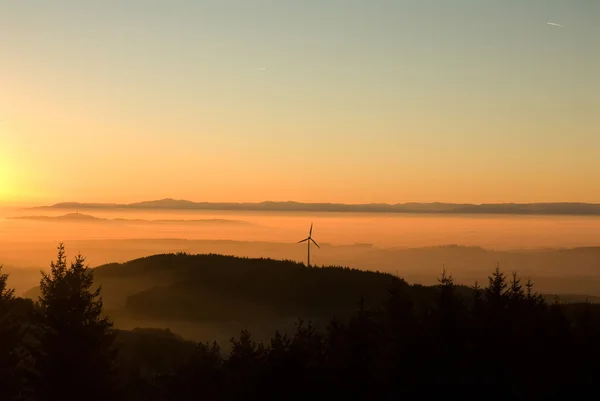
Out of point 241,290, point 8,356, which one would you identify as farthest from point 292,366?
point 241,290

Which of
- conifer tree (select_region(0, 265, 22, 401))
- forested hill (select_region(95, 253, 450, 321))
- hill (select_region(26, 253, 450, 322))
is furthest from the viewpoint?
forested hill (select_region(95, 253, 450, 321))

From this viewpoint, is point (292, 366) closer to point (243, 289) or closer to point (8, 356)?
point (8, 356)

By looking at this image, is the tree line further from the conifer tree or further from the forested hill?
the forested hill

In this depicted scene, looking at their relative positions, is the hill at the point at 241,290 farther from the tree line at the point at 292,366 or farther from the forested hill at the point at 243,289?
the tree line at the point at 292,366

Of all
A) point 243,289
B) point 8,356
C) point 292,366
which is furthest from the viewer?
point 243,289

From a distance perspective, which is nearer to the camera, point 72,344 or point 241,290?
point 72,344

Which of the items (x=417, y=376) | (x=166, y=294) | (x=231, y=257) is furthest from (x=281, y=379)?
(x=231, y=257)

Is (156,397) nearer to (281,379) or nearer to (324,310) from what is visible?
(281,379)

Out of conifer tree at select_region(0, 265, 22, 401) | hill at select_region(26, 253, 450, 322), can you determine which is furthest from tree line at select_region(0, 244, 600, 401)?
hill at select_region(26, 253, 450, 322)

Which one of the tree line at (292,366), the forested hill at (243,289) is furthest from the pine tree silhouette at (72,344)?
the forested hill at (243,289)
